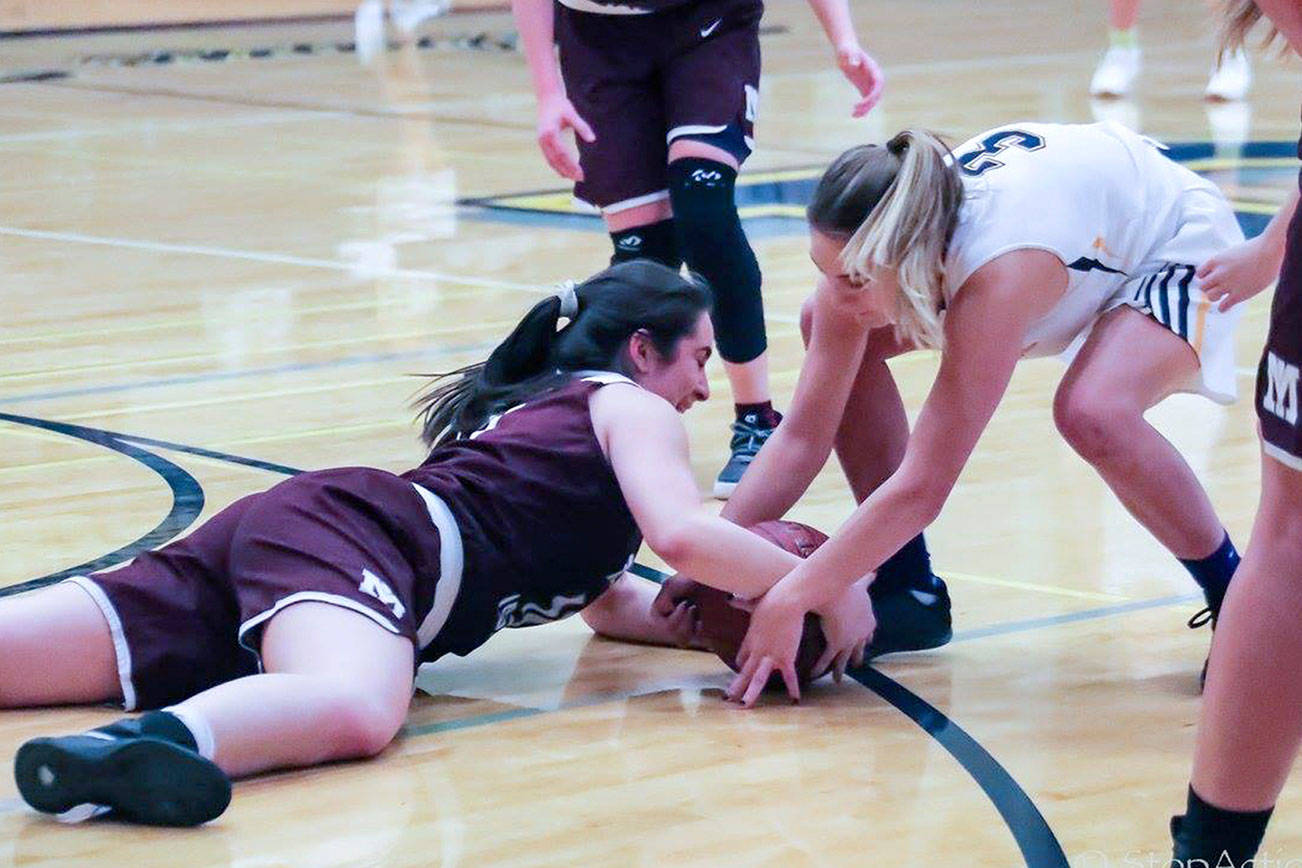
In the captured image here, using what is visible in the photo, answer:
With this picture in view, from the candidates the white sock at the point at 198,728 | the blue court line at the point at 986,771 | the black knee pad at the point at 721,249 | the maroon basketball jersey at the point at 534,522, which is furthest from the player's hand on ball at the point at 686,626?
the black knee pad at the point at 721,249

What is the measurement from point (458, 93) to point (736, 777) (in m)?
9.40

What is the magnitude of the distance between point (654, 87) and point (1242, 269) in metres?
1.82

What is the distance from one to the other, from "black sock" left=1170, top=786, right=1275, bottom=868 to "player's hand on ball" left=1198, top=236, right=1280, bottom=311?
927 mm

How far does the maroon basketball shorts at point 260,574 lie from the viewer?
2.91m

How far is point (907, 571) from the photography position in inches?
131

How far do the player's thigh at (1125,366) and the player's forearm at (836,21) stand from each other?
4.72 ft

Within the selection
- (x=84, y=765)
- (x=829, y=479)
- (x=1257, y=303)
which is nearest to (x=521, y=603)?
(x=84, y=765)

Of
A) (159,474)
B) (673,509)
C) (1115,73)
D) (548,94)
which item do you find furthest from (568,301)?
(1115,73)

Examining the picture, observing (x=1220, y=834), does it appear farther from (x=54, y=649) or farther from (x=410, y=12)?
(x=410, y=12)

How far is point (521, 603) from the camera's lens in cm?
312

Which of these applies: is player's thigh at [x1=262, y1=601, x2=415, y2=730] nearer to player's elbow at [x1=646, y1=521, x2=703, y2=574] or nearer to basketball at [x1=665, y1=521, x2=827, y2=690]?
player's elbow at [x1=646, y1=521, x2=703, y2=574]

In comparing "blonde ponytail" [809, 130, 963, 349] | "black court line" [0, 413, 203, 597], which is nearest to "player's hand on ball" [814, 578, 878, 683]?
"blonde ponytail" [809, 130, 963, 349]

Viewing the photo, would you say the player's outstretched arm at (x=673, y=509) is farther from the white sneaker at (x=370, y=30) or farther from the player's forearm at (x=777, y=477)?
the white sneaker at (x=370, y=30)

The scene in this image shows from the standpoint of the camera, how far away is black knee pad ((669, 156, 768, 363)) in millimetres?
4344
